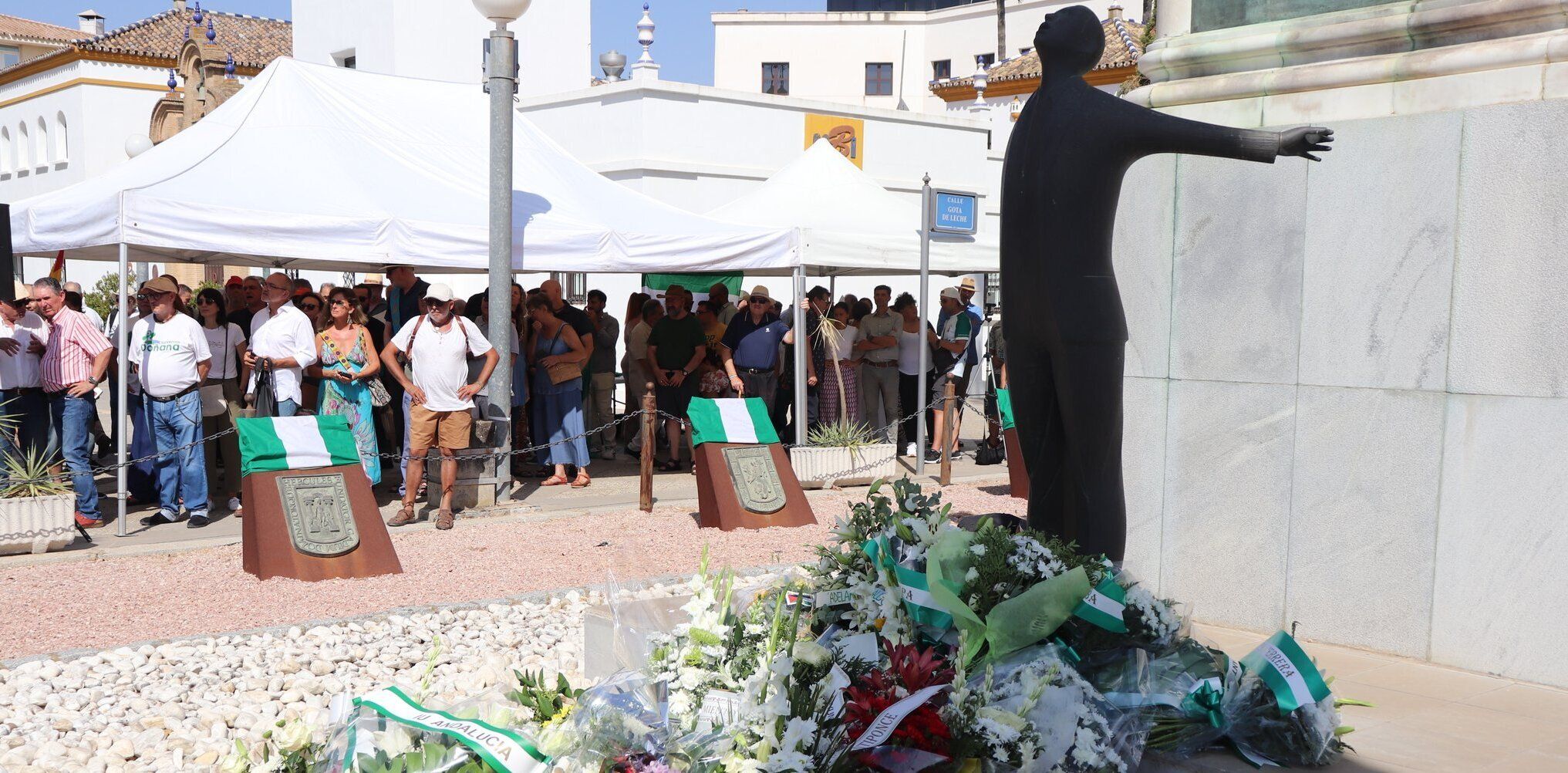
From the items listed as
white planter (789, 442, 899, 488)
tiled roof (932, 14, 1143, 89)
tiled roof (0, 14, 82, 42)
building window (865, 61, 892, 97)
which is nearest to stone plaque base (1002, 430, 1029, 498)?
white planter (789, 442, 899, 488)

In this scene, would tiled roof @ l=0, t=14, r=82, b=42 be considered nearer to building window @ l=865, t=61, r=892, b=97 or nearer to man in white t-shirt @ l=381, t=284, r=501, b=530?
building window @ l=865, t=61, r=892, b=97

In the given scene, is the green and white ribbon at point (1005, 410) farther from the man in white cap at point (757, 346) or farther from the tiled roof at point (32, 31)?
the tiled roof at point (32, 31)

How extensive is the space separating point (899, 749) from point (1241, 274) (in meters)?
3.34

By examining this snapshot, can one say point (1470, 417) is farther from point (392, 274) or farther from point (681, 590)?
point (392, 274)

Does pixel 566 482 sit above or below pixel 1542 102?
below

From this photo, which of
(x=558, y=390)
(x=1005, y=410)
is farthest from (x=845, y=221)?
(x=558, y=390)

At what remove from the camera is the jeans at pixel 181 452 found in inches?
382

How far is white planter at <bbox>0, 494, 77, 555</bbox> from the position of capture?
850 cm

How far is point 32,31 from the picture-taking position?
75.1 m

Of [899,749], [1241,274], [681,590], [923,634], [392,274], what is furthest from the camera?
[392,274]

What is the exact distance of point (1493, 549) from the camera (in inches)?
205

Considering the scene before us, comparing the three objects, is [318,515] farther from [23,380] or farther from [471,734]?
[471,734]

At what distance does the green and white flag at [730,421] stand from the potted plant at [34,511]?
4.20 metres

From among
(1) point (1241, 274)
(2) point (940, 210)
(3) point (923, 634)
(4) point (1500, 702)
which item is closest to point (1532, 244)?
(1) point (1241, 274)
